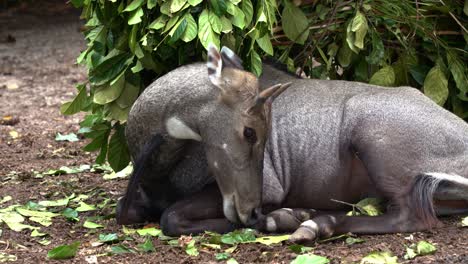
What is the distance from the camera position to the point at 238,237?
541 centimetres

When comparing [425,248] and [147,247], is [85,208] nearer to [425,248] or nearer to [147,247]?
[147,247]

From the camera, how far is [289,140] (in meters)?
6.03

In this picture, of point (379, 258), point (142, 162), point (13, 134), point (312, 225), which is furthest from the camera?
point (13, 134)

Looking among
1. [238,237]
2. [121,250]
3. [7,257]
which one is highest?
[238,237]

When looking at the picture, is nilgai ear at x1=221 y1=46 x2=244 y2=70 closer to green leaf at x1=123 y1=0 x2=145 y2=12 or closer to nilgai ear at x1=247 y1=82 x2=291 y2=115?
nilgai ear at x1=247 y1=82 x2=291 y2=115

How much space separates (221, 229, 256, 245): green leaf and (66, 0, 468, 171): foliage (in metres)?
0.99

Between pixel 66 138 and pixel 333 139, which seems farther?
pixel 66 138

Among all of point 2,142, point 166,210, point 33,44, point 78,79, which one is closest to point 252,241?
point 166,210

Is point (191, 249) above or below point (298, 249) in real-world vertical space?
below

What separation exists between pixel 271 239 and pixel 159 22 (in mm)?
1425

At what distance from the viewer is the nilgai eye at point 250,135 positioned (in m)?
5.34

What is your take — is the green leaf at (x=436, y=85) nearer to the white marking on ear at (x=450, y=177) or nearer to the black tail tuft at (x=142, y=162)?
the white marking on ear at (x=450, y=177)

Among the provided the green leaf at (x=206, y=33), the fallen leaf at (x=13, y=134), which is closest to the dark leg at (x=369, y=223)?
the green leaf at (x=206, y=33)

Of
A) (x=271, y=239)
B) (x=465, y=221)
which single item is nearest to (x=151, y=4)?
(x=271, y=239)
